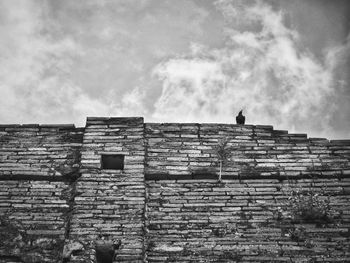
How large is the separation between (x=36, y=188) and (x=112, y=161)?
974 mm

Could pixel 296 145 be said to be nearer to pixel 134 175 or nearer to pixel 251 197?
pixel 251 197

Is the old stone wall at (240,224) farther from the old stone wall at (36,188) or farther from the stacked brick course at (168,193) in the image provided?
the old stone wall at (36,188)

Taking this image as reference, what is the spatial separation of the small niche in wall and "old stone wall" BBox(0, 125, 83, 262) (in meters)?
0.34

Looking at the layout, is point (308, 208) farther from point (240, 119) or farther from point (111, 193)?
point (111, 193)

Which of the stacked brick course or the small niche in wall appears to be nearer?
the stacked brick course

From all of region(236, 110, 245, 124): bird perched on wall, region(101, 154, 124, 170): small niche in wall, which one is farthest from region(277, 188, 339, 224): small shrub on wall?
region(101, 154, 124, 170): small niche in wall

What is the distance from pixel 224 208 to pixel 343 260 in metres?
1.35

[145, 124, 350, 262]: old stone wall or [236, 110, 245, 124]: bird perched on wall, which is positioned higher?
[236, 110, 245, 124]: bird perched on wall

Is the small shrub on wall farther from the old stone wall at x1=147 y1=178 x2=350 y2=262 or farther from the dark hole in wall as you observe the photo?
the dark hole in wall

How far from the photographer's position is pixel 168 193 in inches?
185

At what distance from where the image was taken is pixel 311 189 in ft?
15.5

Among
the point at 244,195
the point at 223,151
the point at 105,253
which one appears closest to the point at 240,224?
the point at 244,195

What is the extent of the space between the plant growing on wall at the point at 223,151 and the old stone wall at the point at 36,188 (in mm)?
1832

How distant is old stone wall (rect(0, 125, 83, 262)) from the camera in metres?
4.15
